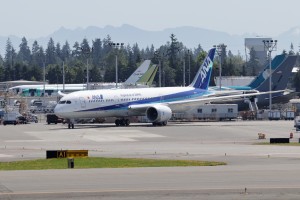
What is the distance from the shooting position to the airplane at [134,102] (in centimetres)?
8662

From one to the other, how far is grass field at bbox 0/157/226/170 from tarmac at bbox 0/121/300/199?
2.02m

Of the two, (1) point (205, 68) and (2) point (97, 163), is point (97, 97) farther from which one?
(2) point (97, 163)

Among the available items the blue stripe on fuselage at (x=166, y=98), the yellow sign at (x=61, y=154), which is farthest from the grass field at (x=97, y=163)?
the blue stripe on fuselage at (x=166, y=98)

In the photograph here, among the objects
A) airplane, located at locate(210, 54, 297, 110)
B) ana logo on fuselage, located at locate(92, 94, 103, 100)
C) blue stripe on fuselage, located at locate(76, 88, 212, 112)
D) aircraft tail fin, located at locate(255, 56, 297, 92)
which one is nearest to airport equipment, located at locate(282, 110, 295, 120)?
airplane, located at locate(210, 54, 297, 110)

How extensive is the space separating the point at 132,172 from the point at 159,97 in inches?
2155

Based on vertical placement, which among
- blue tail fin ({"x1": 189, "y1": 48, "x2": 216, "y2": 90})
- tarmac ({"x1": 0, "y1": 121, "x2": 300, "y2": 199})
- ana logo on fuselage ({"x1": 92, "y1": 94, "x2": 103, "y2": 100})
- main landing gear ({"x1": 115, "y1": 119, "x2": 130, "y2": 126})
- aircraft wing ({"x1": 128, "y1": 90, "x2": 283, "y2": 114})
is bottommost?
tarmac ({"x1": 0, "y1": 121, "x2": 300, "y2": 199})

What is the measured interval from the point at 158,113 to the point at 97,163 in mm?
46145

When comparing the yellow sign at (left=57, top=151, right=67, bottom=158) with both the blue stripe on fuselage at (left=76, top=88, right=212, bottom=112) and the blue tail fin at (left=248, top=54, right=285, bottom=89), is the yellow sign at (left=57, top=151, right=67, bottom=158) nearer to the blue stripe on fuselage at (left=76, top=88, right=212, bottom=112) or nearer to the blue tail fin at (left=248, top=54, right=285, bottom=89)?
the blue stripe on fuselage at (left=76, top=88, right=212, bottom=112)

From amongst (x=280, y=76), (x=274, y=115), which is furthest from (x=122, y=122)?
(x=280, y=76)

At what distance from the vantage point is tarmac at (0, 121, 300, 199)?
29531 millimetres

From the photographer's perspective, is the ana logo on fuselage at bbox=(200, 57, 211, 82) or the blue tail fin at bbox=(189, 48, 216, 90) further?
the ana logo on fuselage at bbox=(200, 57, 211, 82)

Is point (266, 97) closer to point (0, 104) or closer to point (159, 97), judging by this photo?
point (159, 97)

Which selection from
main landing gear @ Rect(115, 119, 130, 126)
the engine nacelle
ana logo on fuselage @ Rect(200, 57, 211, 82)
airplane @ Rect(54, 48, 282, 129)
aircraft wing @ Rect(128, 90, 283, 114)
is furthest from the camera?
ana logo on fuselage @ Rect(200, 57, 211, 82)

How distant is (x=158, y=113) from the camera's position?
8938 centimetres
